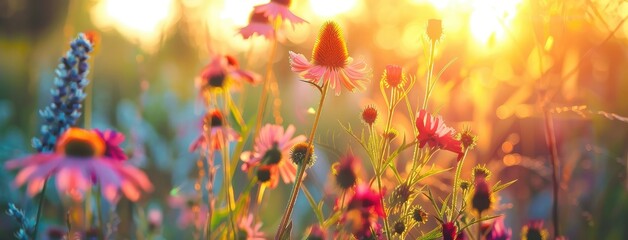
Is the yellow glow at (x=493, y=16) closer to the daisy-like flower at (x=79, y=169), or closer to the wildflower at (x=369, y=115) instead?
the wildflower at (x=369, y=115)

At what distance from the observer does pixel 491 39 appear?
104 cm

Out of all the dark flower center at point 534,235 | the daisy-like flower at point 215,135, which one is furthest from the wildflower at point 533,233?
the daisy-like flower at point 215,135

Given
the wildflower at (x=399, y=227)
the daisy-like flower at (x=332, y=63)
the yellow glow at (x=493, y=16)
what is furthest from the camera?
the yellow glow at (x=493, y=16)

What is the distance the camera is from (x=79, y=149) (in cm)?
62

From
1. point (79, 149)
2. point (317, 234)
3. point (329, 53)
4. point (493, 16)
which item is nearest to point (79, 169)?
point (79, 149)

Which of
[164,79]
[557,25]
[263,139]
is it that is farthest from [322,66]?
[164,79]

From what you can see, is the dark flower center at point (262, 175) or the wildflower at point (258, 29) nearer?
the dark flower center at point (262, 175)

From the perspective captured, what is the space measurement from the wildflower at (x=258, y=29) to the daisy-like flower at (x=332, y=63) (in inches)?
8.3

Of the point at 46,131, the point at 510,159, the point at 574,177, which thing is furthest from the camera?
the point at 574,177

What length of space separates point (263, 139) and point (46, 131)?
31cm

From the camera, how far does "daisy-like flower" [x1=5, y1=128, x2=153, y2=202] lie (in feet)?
1.69

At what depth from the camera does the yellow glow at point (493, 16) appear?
1008mm

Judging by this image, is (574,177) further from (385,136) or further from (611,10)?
(385,136)

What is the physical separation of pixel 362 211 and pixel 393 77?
230 mm
